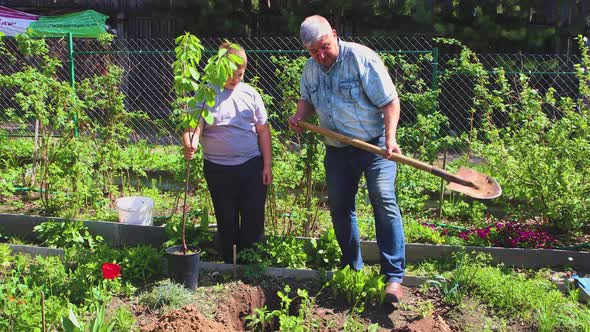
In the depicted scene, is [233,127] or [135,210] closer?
[233,127]

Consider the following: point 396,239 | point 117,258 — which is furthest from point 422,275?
point 117,258

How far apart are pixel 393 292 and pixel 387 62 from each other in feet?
7.78

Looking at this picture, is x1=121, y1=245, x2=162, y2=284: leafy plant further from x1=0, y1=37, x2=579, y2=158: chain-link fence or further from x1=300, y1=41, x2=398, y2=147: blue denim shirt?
x1=300, y1=41, x2=398, y2=147: blue denim shirt

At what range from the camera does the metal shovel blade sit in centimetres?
341

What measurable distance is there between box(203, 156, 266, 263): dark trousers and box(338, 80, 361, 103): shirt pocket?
0.82 m

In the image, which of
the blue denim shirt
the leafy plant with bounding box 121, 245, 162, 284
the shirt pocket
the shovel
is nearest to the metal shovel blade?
the shovel

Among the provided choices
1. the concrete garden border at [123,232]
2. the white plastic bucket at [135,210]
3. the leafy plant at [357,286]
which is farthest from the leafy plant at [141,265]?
the leafy plant at [357,286]

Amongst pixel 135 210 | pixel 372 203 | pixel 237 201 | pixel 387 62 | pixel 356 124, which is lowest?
pixel 135 210

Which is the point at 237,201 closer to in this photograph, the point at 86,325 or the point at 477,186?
the point at 86,325

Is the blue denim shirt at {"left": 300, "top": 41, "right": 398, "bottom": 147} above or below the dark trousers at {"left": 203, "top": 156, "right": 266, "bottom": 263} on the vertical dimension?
above

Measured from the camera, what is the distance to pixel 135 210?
4727 millimetres

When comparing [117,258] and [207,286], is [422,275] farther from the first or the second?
[117,258]

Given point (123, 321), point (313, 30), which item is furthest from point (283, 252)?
point (313, 30)

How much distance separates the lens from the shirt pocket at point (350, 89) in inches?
135
